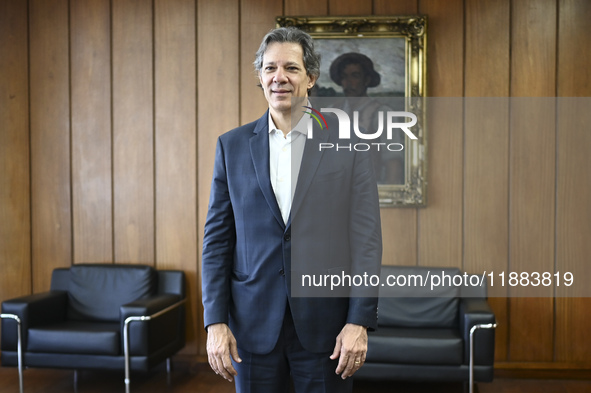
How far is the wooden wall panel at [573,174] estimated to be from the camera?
347cm

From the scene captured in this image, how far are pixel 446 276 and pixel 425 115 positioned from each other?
109cm

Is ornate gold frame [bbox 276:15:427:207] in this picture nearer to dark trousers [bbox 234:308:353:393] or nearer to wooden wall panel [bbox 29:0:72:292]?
wooden wall panel [bbox 29:0:72:292]

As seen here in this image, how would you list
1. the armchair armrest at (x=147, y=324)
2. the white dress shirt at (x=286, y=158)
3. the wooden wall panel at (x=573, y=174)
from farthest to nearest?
the wooden wall panel at (x=573, y=174), the armchair armrest at (x=147, y=324), the white dress shirt at (x=286, y=158)

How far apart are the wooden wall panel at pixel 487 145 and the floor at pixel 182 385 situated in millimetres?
286

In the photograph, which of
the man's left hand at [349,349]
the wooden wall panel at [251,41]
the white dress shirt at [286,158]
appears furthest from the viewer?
the wooden wall panel at [251,41]

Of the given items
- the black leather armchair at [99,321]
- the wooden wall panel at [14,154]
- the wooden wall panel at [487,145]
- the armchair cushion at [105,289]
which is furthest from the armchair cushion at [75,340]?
the wooden wall panel at [487,145]

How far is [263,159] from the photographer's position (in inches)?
62.6

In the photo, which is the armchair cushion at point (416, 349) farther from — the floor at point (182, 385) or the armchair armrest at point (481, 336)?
the floor at point (182, 385)

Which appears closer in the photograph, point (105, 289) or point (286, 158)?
point (286, 158)

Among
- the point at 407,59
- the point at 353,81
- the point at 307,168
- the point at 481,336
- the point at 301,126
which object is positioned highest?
the point at 407,59

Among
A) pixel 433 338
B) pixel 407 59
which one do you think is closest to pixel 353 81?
pixel 407 59

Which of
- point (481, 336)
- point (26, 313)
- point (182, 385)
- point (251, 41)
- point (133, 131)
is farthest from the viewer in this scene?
point (133, 131)

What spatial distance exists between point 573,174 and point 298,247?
8.92 feet

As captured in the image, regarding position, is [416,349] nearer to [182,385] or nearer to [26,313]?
[182,385]
